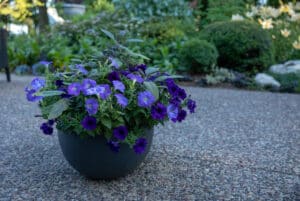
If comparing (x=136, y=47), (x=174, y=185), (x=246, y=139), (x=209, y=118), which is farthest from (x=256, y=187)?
(x=136, y=47)

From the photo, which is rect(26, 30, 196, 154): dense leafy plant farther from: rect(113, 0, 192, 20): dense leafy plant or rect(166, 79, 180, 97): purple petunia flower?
rect(113, 0, 192, 20): dense leafy plant

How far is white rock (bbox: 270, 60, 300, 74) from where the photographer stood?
21.5 ft

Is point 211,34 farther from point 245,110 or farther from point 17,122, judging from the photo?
point 17,122

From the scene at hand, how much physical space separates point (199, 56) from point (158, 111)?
427 cm

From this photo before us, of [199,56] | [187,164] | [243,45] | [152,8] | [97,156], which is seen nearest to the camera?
[97,156]

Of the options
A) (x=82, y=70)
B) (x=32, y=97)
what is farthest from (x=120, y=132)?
(x=32, y=97)

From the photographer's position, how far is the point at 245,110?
4.26 m

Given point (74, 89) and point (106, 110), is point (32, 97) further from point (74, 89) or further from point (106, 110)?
point (106, 110)

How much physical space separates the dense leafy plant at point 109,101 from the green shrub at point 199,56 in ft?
13.2

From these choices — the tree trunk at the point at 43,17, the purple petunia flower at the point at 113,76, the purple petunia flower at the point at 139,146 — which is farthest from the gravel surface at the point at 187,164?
the tree trunk at the point at 43,17

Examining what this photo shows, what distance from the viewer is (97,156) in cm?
209

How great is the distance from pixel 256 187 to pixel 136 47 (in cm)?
466

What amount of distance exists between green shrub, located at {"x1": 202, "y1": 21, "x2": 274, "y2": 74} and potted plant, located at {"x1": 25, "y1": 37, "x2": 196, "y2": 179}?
15.2 feet

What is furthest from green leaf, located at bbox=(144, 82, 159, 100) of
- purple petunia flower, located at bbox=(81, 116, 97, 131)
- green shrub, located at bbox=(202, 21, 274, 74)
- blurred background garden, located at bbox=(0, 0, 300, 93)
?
green shrub, located at bbox=(202, 21, 274, 74)
